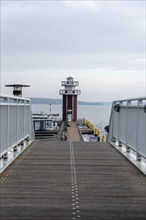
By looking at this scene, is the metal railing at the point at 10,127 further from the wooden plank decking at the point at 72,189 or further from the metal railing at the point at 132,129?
the metal railing at the point at 132,129

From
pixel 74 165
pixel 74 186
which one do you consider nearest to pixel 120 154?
pixel 74 165

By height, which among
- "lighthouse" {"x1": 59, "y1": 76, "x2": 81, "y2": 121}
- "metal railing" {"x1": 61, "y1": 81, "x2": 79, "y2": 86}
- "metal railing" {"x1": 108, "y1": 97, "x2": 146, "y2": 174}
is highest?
"metal railing" {"x1": 61, "y1": 81, "x2": 79, "y2": 86}

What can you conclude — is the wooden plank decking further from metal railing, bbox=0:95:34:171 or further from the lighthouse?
the lighthouse

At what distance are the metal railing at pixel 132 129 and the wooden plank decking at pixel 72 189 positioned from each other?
341 mm

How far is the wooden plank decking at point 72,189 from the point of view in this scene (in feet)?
16.2

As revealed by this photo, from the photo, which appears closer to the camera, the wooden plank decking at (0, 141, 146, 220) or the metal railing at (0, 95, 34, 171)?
the wooden plank decking at (0, 141, 146, 220)

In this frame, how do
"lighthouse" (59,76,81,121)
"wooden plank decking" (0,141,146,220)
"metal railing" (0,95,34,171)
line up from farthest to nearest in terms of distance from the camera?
"lighthouse" (59,76,81,121), "metal railing" (0,95,34,171), "wooden plank decking" (0,141,146,220)

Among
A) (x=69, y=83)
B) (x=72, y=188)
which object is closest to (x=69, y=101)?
(x=69, y=83)

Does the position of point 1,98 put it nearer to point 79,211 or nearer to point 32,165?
point 32,165

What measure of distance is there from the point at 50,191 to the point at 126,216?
5.13ft

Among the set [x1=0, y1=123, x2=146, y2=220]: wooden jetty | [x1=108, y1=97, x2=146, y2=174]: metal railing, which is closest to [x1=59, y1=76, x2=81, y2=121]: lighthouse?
[x1=108, y1=97, x2=146, y2=174]: metal railing

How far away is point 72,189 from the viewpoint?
6184 mm

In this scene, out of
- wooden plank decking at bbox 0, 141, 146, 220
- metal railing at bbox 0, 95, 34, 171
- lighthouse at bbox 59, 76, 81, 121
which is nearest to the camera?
wooden plank decking at bbox 0, 141, 146, 220

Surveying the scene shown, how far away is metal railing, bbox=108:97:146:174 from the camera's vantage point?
8.06 meters
